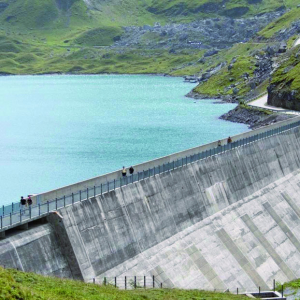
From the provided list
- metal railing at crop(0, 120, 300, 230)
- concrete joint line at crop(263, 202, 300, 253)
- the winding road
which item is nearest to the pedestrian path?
the winding road

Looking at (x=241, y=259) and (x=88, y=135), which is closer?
(x=241, y=259)

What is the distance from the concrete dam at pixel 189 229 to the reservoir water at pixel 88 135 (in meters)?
29.9

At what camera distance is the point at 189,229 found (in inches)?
1859

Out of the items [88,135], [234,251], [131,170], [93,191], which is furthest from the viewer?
[88,135]

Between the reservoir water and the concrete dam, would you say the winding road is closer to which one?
the reservoir water

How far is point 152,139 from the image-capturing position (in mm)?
119625

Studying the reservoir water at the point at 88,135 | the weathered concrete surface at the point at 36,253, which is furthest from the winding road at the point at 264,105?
the weathered concrete surface at the point at 36,253

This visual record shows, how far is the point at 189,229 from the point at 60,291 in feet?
69.7

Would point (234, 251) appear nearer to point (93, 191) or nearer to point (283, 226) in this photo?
point (283, 226)

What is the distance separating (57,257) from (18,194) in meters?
45.3

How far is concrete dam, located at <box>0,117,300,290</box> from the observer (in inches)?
1395

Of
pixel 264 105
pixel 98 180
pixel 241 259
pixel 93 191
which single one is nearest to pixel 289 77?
pixel 264 105

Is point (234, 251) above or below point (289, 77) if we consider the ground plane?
below

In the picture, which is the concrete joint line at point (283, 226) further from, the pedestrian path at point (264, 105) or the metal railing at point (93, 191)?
→ the pedestrian path at point (264, 105)
